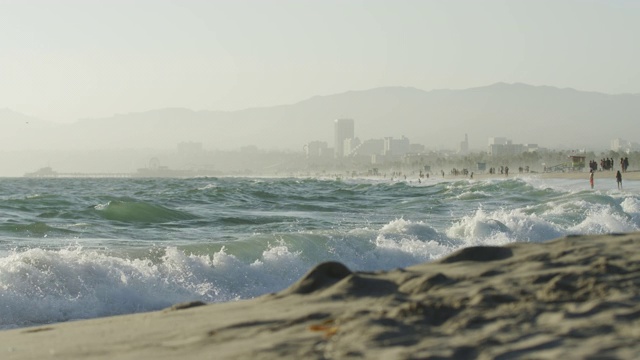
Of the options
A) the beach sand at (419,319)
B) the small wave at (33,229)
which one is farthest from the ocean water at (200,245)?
the beach sand at (419,319)

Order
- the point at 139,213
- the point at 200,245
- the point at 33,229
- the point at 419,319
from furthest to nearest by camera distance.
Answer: the point at 139,213 < the point at 33,229 < the point at 200,245 < the point at 419,319

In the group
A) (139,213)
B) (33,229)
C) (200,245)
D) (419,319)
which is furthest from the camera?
(139,213)

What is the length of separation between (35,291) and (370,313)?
7.12 m

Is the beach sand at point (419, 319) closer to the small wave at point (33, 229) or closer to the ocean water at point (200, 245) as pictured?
the ocean water at point (200, 245)

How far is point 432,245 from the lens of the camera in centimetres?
1662

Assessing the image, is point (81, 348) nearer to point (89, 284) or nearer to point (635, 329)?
point (635, 329)

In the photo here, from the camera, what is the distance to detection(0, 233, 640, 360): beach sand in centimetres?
414

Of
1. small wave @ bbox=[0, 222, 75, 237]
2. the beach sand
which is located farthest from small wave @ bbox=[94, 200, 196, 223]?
the beach sand

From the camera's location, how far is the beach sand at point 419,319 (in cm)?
414

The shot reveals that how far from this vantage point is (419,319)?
4594 mm

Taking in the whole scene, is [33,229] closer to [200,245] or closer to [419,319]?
[200,245]

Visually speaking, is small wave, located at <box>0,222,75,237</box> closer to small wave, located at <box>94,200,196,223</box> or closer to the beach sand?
small wave, located at <box>94,200,196,223</box>

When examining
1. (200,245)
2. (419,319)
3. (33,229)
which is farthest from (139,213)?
(419,319)

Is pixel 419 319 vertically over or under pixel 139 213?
over
